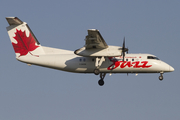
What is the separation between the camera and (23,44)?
95.6 ft

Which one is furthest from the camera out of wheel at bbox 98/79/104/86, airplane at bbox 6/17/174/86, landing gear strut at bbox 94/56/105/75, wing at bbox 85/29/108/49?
wheel at bbox 98/79/104/86

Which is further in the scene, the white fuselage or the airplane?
the white fuselage

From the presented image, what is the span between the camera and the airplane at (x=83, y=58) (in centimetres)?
2742

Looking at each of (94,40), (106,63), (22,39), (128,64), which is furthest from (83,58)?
(22,39)

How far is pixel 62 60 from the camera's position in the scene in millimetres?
28766

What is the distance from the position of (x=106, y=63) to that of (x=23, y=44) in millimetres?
7463

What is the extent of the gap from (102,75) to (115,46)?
366 cm

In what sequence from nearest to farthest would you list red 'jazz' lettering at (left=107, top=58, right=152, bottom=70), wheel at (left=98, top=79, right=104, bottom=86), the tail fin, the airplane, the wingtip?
the airplane → the wingtip → red 'jazz' lettering at (left=107, top=58, right=152, bottom=70) → the tail fin → wheel at (left=98, top=79, right=104, bottom=86)

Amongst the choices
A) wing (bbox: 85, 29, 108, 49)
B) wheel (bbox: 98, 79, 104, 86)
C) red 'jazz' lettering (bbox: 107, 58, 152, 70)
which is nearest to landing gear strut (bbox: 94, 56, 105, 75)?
red 'jazz' lettering (bbox: 107, 58, 152, 70)

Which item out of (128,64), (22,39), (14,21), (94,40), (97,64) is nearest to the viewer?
(94,40)

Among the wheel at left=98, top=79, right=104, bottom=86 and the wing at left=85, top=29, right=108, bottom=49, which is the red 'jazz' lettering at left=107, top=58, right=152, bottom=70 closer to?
the wing at left=85, top=29, right=108, bottom=49

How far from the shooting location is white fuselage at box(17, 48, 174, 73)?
28266mm

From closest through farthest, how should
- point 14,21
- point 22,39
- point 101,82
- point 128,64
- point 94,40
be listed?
point 94,40, point 128,64, point 14,21, point 22,39, point 101,82

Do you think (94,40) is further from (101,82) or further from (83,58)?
(101,82)
